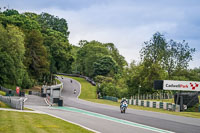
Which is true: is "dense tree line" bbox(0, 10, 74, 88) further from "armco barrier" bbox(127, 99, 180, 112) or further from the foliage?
"armco barrier" bbox(127, 99, 180, 112)

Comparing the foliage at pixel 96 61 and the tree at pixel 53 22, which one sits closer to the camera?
the foliage at pixel 96 61

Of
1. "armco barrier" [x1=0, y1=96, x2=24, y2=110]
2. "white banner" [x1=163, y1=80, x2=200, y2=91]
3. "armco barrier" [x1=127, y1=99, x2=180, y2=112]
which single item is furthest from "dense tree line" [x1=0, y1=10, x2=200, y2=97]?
"armco barrier" [x1=0, y1=96, x2=24, y2=110]

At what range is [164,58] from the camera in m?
97.3

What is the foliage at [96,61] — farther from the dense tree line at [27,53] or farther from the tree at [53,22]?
the dense tree line at [27,53]

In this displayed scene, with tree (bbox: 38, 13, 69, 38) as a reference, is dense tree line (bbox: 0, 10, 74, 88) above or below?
below

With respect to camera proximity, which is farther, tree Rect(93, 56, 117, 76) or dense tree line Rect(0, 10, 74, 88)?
tree Rect(93, 56, 117, 76)

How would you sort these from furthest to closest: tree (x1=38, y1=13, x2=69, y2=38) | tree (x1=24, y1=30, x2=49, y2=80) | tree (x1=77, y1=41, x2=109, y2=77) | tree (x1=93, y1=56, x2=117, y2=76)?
tree (x1=38, y1=13, x2=69, y2=38), tree (x1=77, y1=41, x2=109, y2=77), tree (x1=93, y1=56, x2=117, y2=76), tree (x1=24, y1=30, x2=49, y2=80)

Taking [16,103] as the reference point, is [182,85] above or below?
above

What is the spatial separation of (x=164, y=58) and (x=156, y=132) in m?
81.9

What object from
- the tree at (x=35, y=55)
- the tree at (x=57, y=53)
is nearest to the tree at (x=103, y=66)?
the tree at (x=57, y=53)

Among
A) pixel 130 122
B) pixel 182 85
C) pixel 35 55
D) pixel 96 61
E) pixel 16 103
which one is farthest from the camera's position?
pixel 96 61

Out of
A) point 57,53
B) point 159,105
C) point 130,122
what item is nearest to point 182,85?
point 159,105

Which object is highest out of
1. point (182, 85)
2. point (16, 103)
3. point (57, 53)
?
point (57, 53)

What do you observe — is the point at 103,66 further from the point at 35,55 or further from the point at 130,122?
the point at 130,122
